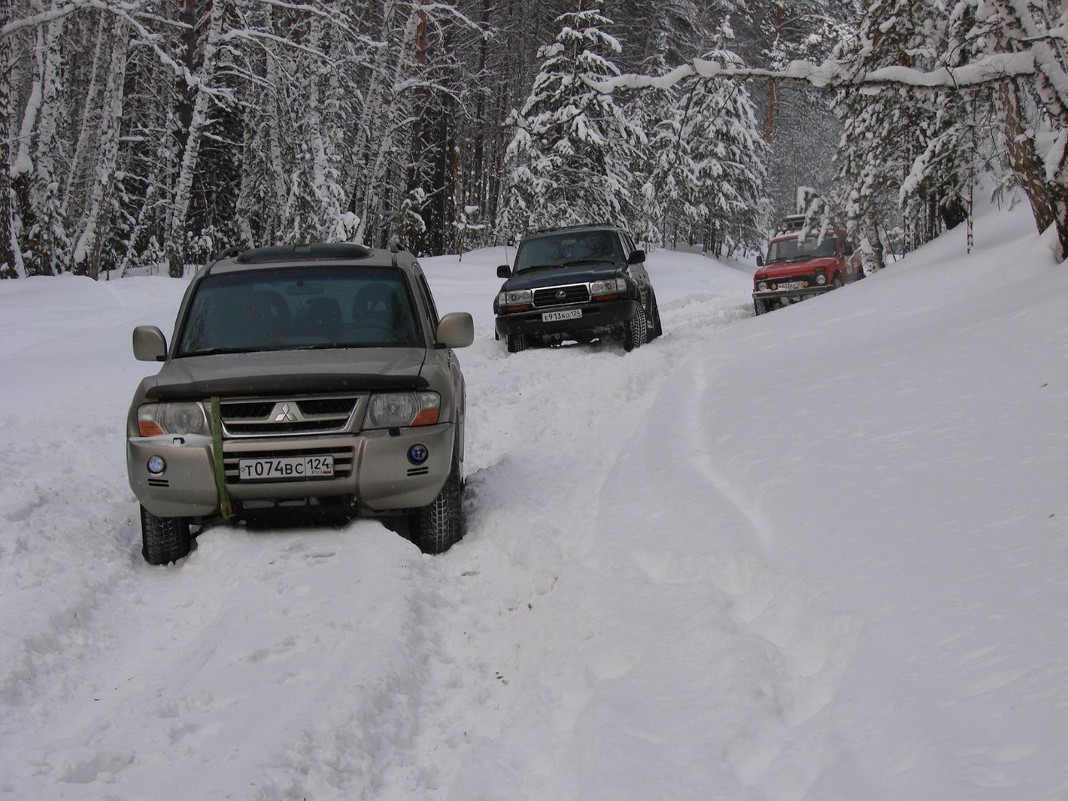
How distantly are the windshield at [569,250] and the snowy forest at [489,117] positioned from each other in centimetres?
204

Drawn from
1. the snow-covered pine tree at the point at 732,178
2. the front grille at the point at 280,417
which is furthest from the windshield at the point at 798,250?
the snow-covered pine tree at the point at 732,178

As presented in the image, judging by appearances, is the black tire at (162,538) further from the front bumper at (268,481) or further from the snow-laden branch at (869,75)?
the snow-laden branch at (869,75)

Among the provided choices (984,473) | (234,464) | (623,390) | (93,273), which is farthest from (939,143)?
(93,273)

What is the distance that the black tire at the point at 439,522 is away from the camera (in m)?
5.79

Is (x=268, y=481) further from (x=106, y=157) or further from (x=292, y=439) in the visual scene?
(x=106, y=157)

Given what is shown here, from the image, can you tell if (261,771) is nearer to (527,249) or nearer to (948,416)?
(948,416)

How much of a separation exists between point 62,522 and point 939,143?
11.2 meters

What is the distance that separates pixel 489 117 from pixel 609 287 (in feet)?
98.1

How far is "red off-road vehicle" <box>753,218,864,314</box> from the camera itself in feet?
64.0

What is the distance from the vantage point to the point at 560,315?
13.9m

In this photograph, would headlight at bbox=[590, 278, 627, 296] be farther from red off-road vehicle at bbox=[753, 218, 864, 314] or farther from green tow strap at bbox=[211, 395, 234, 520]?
green tow strap at bbox=[211, 395, 234, 520]

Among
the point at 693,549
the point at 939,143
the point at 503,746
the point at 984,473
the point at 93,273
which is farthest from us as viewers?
the point at 93,273

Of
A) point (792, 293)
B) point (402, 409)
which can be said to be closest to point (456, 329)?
point (402, 409)

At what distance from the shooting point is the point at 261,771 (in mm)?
3131
